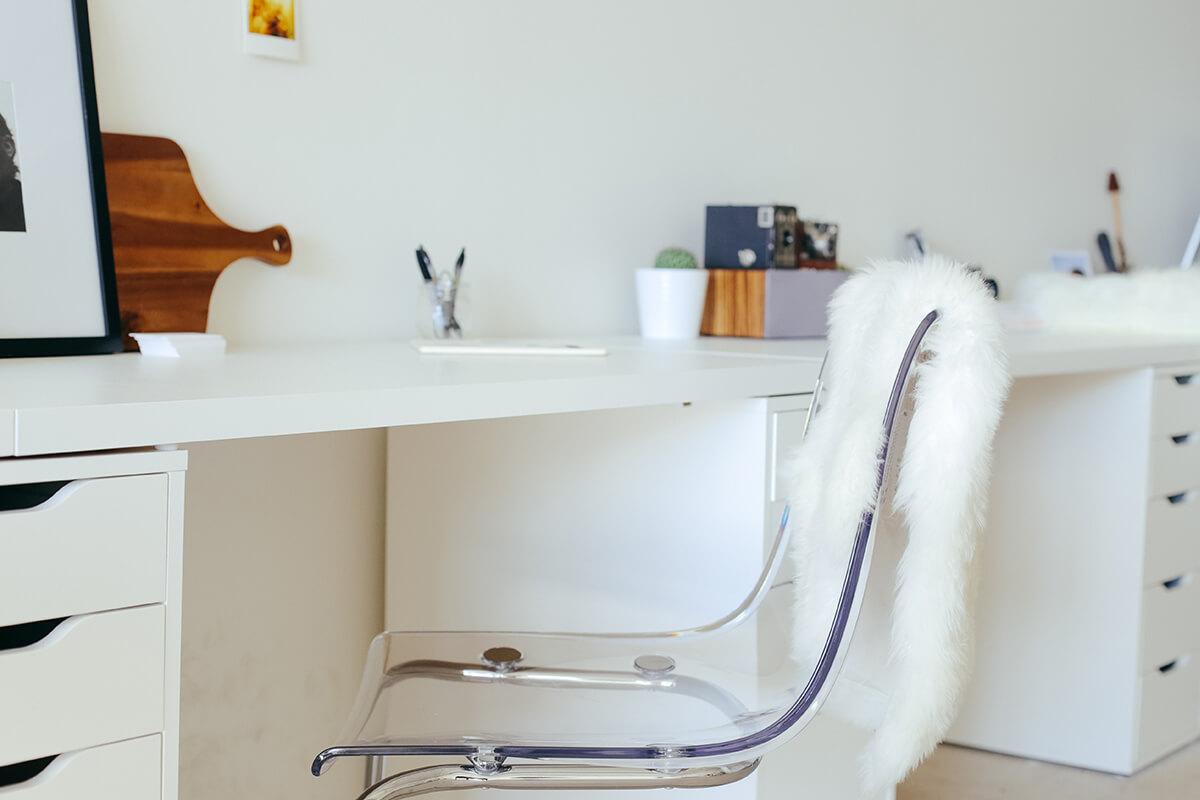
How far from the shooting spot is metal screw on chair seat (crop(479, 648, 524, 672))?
120cm

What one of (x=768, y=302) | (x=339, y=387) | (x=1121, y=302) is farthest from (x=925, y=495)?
(x=1121, y=302)

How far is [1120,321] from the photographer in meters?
2.45

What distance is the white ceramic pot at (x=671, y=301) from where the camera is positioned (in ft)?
6.51

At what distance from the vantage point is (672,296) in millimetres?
1985

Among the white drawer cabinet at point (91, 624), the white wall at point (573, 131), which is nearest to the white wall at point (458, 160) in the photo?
the white wall at point (573, 131)

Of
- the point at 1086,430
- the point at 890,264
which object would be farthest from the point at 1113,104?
the point at 890,264

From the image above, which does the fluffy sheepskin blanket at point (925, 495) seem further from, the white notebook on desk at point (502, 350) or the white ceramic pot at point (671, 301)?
the white ceramic pot at point (671, 301)

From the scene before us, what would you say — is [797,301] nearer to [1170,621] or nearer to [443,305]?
[443,305]

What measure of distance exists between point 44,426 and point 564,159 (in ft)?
4.21

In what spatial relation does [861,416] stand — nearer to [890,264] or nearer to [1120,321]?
[890,264]

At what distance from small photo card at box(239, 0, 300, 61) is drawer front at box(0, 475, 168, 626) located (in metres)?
0.87

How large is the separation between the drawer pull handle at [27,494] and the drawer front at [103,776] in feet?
0.58

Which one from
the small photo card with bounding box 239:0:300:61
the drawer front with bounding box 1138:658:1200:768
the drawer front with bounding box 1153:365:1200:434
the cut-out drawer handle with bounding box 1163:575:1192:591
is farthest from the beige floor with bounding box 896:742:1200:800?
the small photo card with bounding box 239:0:300:61

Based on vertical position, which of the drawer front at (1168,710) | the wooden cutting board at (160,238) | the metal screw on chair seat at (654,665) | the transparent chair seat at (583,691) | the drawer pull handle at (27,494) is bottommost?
A: the drawer front at (1168,710)
